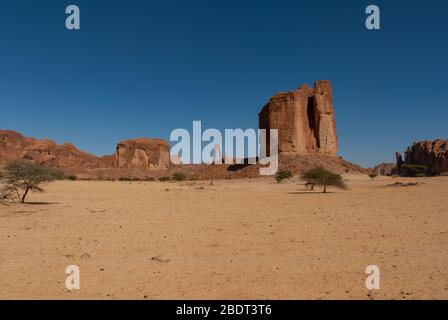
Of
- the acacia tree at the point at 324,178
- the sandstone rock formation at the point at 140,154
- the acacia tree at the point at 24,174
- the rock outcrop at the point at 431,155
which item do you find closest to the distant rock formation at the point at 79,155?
the sandstone rock formation at the point at 140,154

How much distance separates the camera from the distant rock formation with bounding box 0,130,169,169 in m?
136

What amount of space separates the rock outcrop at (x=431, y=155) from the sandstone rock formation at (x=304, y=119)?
Answer: 40.8 m

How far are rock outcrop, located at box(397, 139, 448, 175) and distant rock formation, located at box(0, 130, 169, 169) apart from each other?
9371 cm

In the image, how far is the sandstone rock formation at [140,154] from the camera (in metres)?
137

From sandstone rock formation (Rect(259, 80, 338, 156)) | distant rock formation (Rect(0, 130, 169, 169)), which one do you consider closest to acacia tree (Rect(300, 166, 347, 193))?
sandstone rock formation (Rect(259, 80, 338, 156))

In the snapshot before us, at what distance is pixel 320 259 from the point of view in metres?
7.55

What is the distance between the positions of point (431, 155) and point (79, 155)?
134m

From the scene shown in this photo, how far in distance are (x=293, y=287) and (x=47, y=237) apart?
25.5ft

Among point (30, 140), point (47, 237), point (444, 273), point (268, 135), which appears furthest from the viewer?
point (30, 140)

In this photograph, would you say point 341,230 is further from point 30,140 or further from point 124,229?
point 30,140

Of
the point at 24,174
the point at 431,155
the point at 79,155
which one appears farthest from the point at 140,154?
the point at 24,174

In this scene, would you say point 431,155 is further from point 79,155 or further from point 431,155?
point 79,155

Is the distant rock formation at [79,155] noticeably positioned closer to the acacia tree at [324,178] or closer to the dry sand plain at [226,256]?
the acacia tree at [324,178]
